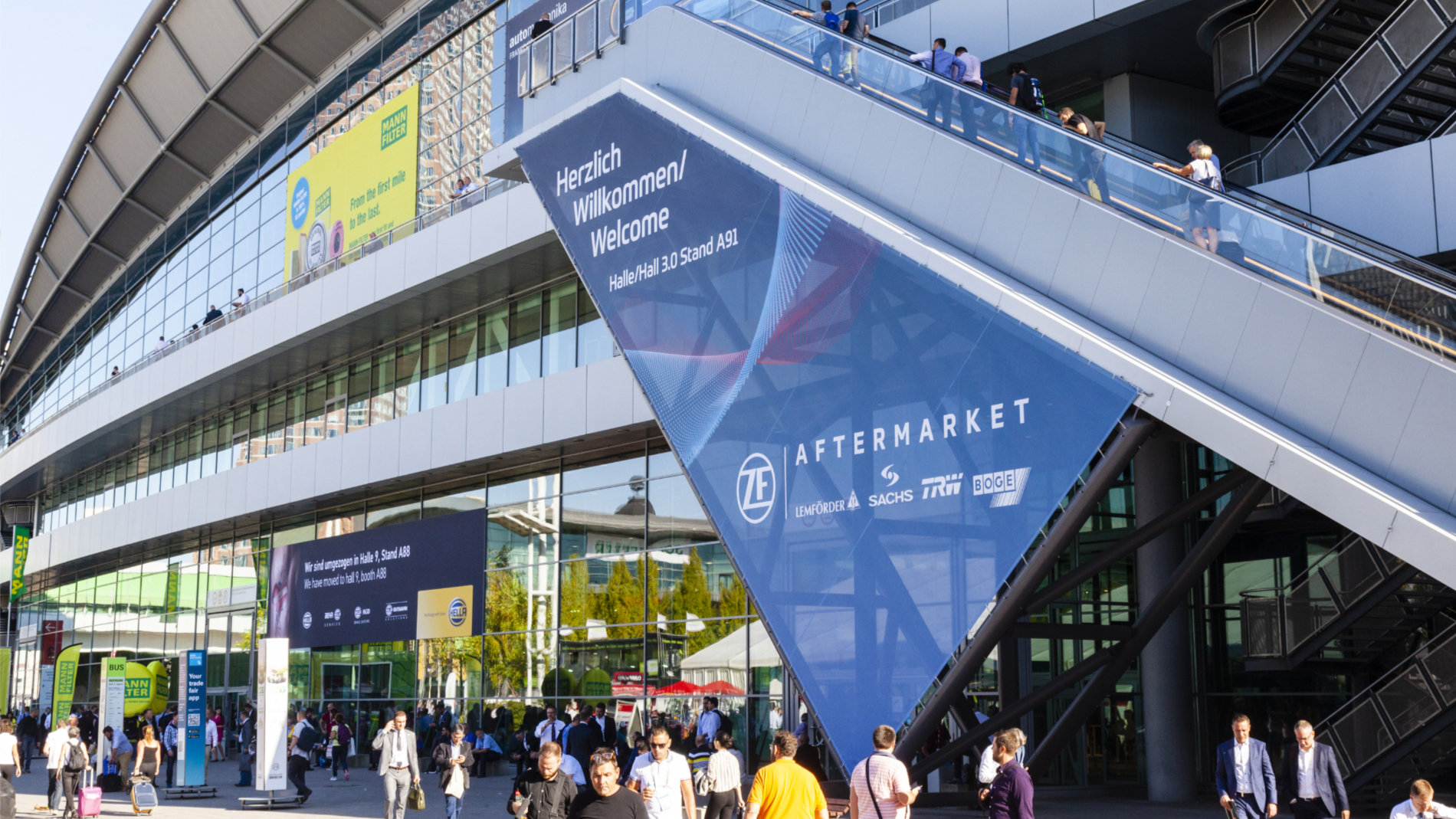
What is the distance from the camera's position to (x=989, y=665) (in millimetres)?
21203

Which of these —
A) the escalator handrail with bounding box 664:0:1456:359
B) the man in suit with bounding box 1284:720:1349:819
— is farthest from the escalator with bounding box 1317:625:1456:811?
the escalator handrail with bounding box 664:0:1456:359

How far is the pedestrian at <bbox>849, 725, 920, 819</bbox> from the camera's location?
9609 mm

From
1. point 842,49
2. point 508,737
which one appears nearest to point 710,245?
point 842,49

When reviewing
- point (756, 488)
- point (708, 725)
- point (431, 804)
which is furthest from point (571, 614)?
point (756, 488)

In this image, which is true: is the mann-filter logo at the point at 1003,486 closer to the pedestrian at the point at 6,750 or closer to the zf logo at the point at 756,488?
the zf logo at the point at 756,488

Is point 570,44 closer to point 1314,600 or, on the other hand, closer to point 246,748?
point 1314,600

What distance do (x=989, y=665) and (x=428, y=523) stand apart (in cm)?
1482

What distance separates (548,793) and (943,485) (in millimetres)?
6213

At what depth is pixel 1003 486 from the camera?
13.2 metres

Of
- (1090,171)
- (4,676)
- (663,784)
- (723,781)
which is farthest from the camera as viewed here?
(4,676)

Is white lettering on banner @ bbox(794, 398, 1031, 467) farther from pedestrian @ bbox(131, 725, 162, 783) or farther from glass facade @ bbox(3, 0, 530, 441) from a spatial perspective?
glass facade @ bbox(3, 0, 530, 441)

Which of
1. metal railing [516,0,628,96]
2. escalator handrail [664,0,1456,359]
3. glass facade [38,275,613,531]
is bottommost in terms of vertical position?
escalator handrail [664,0,1456,359]

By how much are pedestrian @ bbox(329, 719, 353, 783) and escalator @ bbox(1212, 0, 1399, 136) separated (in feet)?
67.9

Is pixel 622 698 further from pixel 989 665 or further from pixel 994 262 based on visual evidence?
pixel 994 262
